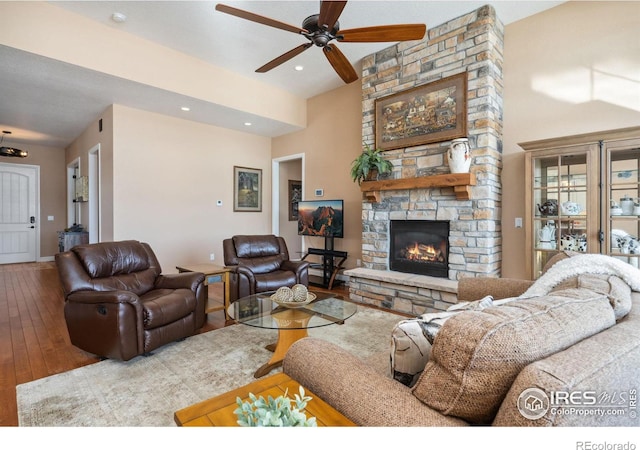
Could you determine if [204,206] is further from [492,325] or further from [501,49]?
[492,325]

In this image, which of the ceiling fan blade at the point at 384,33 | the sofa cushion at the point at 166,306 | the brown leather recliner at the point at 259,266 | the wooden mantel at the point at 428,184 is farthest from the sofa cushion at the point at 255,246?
the ceiling fan blade at the point at 384,33

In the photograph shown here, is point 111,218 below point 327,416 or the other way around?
the other way around

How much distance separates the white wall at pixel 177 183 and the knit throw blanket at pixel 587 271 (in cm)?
520

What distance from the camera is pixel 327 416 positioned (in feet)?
3.30

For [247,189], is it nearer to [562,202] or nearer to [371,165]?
[371,165]

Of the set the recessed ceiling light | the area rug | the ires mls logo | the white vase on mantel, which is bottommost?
the area rug

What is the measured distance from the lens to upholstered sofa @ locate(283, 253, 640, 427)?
27.9 inches

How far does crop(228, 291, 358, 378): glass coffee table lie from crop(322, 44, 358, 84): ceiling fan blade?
7.32ft

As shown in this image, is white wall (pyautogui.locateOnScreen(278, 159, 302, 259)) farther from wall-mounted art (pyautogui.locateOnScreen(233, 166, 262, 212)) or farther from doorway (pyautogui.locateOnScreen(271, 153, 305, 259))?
wall-mounted art (pyautogui.locateOnScreen(233, 166, 262, 212))

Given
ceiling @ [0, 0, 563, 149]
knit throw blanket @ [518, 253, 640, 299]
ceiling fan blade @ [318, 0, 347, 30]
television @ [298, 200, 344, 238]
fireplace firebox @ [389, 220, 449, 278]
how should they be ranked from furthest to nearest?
television @ [298, 200, 344, 238] < fireplace firebox @ [389, 220, 449, 278] < ceiling @ [0, 0, 563, 149] < ceiling fan blade @ [318, 0, 347, 30] < knit throw blanket @ [518, 253, 640, 299]

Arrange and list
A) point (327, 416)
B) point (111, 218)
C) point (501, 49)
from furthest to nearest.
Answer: point (111, 218)
point (501, 49)
point (327, 416)

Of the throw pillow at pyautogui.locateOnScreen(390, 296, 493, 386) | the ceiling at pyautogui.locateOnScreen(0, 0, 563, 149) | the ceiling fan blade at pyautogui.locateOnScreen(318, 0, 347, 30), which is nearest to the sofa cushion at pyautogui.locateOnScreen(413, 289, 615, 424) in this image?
the throw pillow at pyautogui.locateOnScreen(390, 296, 493, 386)

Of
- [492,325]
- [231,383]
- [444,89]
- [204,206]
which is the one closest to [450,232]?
[444,89]
